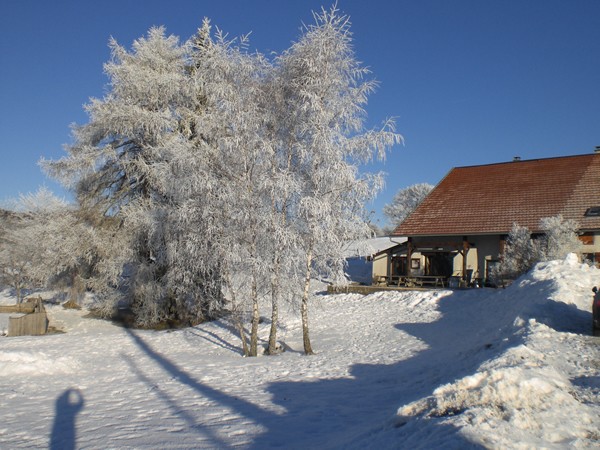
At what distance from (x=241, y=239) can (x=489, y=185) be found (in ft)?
64.8

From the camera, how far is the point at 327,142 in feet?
49.0

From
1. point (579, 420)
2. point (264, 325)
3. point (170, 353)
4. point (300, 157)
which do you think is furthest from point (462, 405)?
point (264, 325)

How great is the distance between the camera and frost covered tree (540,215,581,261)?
21484mm

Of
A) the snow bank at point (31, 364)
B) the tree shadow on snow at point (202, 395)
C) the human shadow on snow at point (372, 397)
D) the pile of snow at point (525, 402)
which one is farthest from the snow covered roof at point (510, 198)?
the snow bank at point (31, 364)

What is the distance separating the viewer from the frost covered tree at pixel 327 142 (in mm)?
15008

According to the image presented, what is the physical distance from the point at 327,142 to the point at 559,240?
12.3 metres

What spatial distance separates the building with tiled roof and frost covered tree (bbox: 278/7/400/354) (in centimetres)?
1276

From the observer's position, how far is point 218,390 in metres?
10.8

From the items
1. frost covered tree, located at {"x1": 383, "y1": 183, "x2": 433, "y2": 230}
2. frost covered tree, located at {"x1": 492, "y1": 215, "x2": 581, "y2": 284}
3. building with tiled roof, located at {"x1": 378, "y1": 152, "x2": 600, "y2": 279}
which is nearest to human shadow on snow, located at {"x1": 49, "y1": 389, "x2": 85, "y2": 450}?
frost covered tree, located at {"x1": 492, "y1": 215, "x2": 581, "y2": 284}

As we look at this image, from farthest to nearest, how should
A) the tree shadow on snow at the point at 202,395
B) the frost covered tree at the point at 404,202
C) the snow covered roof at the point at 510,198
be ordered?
the frost covered tree at the point at 404,202 < the snow covered roof at the point at 510,198 < the tree shadow on snow at the point at 202,395

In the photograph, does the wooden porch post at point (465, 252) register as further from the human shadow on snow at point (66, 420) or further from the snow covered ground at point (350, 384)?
the human shadow on snow at point (66, 420)

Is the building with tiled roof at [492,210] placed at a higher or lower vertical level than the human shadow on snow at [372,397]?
higher

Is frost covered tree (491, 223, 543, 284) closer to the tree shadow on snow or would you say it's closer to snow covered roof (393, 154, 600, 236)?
snow covered roof (393, 154, 600, 236)

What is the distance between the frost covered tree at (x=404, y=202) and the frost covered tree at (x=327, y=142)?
59.4 m
